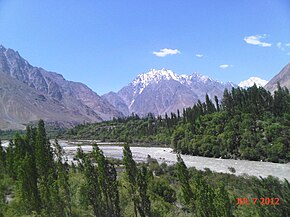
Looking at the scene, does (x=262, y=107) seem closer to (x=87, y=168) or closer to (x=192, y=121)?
(x=192, y=121)

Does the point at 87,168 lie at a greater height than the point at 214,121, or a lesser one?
lesser

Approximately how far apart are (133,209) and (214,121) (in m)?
78.2

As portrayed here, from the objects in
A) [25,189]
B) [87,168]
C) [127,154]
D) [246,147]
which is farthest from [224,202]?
[246,147]

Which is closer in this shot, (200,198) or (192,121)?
(200,198)

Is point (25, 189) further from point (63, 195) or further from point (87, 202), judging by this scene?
point (87, 202)

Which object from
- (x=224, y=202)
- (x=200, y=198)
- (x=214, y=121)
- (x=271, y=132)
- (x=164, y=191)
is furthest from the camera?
(x=214, y=121)

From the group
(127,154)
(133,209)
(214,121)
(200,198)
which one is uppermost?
(214,121)

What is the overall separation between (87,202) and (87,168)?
3921mm

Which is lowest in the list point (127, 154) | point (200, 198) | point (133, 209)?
point (133, 209)

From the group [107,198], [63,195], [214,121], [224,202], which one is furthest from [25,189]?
[214,121]

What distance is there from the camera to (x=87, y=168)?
29.2m

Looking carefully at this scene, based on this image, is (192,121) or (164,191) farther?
(192,121)

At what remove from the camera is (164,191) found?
3997 cm

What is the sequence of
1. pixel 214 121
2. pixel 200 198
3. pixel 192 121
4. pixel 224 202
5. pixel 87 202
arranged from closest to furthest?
pixel 224 202 → pixel 200 198 → pixel 87 202 → pixel 214 121 → pixel 192 121
